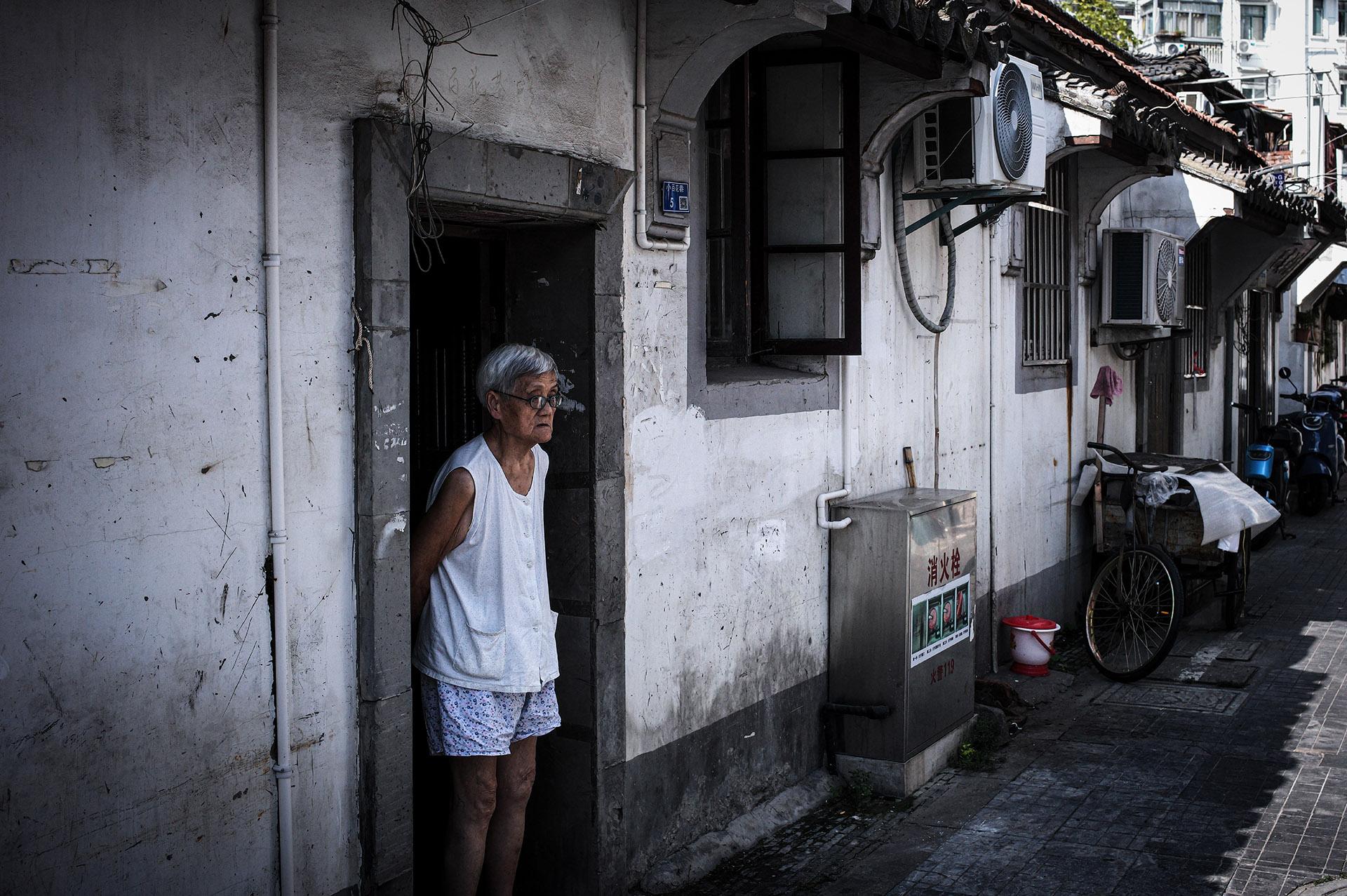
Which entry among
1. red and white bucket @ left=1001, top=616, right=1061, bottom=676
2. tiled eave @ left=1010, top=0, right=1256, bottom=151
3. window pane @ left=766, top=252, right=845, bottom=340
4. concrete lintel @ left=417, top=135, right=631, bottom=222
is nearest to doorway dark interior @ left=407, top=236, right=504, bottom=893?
concrete lintel @ left=417, top=135, right=631, bottom=222

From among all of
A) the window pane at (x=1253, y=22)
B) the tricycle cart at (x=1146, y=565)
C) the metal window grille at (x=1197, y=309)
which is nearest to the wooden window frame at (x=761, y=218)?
the tricycle cart at (x=1146, y=565)

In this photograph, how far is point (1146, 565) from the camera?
9.52 metres

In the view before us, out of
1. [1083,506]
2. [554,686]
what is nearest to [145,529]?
[554,686]

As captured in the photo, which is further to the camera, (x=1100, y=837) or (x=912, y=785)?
(x=912, y=785)

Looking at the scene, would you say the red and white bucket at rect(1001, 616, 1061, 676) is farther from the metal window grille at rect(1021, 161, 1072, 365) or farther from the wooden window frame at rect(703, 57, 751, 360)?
the wooden window frame at rect(703, 57, 751, 360)

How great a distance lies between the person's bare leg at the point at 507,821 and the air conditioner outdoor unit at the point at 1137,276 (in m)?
8.35

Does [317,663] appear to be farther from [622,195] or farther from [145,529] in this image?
[622,195]

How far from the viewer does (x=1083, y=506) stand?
11.2 metres

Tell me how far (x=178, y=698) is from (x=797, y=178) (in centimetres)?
437

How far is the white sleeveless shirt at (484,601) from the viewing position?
14.9 ft

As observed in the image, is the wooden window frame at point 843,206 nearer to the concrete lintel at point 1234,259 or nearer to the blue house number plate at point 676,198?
the blue house number plate at point 676,198

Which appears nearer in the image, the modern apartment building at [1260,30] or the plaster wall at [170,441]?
the plaster wall at [170,441]

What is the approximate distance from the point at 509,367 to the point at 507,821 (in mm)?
1616

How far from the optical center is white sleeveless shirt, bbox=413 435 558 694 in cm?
454
